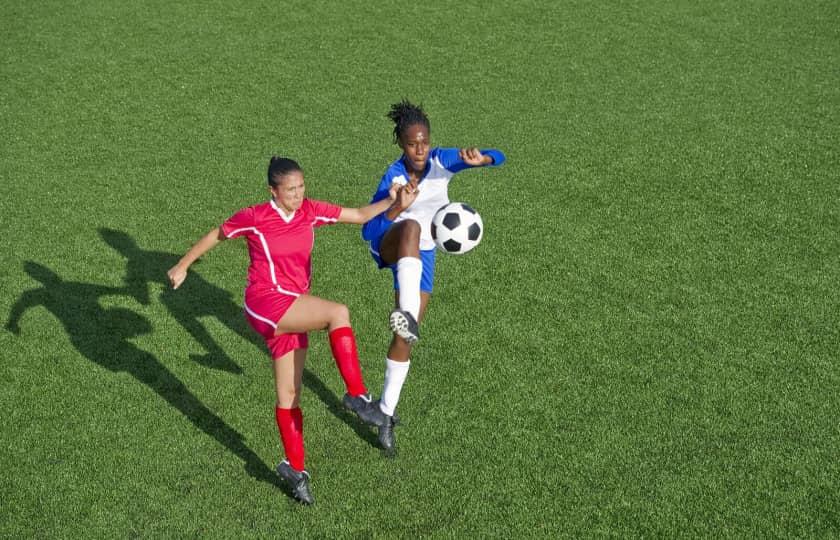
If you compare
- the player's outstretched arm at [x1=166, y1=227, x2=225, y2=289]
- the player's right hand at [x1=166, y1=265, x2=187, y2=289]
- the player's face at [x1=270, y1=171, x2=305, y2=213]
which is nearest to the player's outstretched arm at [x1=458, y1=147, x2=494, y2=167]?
the player's face at [x1=270, y1=171, x2=305, y2=213]

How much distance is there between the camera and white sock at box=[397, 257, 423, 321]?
18.9ft

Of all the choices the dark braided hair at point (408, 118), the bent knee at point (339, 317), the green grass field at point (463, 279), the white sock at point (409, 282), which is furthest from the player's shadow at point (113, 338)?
the dark braided hair at point (408, 118)

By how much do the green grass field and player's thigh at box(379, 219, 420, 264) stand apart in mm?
1305

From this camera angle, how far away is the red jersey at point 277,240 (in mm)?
5609

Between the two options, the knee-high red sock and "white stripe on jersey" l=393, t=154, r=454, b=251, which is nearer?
the knee-high red sock

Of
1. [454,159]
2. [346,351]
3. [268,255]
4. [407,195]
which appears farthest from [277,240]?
[454,159]

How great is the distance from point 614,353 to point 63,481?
4304 mm

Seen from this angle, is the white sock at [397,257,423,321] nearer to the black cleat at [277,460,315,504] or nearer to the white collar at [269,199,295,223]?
the white collar at [269,199,295,223]

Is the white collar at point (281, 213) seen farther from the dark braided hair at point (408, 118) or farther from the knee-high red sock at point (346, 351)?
the dark braided hair at point (408, 118)

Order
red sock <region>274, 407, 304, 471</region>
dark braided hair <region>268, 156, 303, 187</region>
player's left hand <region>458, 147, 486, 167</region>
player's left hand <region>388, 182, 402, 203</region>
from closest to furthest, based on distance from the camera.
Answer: dark braided hair <region>268, 156, 303, 187</region>, red sock <region>274, 407, 304, 471</region>, player's left hand <region>388, 182, 402, 203</region>, player's left hand <region>458, 147, 486, 167</region>

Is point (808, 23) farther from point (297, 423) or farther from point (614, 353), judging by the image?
point (297, 423)

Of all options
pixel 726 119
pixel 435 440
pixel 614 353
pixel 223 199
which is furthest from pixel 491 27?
pixel 435 440

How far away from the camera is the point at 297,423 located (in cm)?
580

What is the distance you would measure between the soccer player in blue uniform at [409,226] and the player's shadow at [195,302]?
694mm
